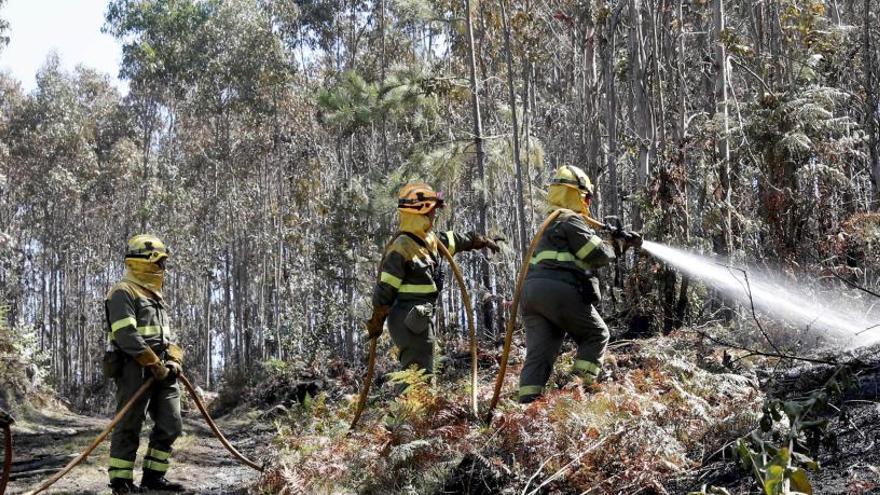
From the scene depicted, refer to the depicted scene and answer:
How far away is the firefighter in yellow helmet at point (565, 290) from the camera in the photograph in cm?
678

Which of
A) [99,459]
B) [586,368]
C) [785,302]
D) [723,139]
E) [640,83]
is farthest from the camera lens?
[640,83]

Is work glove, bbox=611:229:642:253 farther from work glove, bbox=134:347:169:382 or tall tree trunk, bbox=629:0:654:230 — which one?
tall tree trunk, bbox=629:0:654:230

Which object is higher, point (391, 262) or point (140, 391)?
point (391, 262)

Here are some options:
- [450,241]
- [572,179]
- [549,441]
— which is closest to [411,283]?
[450,241]

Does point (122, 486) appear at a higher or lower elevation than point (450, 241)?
lower

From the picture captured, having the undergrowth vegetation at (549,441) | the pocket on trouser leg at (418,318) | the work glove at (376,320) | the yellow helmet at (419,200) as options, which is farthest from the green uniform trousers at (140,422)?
the yellow helmet at (419,200)

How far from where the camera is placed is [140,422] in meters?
7.52

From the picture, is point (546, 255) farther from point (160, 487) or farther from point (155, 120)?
point (155, 120)

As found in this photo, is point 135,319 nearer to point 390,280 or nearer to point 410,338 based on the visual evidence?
point 390,280

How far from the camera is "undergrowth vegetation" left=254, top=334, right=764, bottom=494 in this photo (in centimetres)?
489

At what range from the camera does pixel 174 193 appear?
1574 inches

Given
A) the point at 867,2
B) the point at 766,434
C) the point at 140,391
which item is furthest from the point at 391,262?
the point at 867,2

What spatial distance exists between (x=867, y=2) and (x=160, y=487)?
8814mm

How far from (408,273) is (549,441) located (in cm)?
294
